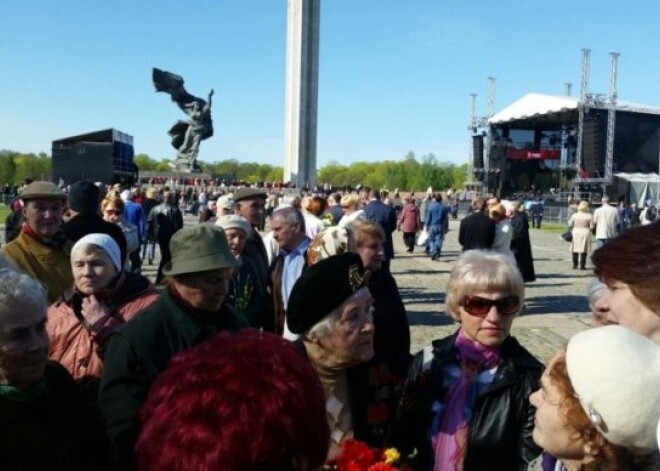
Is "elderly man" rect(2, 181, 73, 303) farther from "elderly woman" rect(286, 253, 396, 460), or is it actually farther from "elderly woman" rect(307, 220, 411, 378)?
"elderly woman" rect(286, 253, 396, 460)

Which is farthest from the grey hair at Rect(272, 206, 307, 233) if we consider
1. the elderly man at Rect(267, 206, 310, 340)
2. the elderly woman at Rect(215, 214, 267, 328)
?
the elderly woman at Rect(215, 214, 267, 328)

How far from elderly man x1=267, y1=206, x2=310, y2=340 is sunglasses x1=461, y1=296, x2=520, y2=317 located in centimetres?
252

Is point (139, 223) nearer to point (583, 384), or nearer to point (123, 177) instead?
point (583, 384)

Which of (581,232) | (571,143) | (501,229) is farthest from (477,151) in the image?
(501,229)

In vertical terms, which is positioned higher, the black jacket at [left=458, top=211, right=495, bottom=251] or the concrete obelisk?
the concrete obelisk

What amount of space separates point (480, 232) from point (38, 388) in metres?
9.15

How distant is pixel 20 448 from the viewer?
1.79 metres

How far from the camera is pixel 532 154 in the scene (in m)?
→ 56.0

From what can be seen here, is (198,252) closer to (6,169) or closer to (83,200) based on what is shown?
(83,200)

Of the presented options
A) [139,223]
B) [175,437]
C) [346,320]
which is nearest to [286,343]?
[175,437]

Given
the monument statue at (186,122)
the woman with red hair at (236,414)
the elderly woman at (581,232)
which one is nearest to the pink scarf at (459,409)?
the woman with red hair at (236,414)

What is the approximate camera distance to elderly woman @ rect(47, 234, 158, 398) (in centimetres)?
328

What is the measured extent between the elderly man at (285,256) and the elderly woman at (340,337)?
254 centimetres

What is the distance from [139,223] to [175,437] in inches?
428
